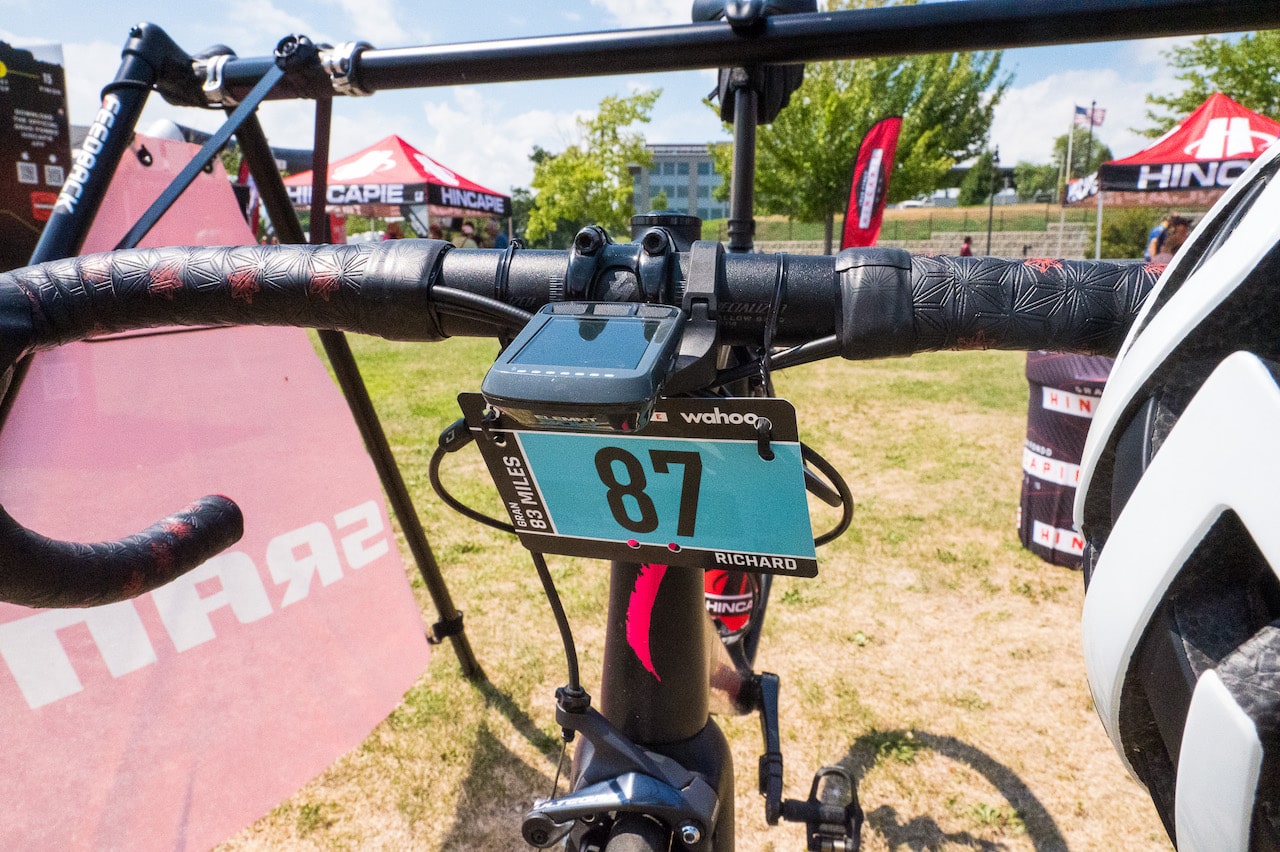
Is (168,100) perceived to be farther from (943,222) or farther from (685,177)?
(685,177)

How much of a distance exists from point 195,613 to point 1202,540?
7.23 ft

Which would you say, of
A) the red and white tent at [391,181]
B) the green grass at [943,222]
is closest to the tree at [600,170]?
the green grass at [943,222]

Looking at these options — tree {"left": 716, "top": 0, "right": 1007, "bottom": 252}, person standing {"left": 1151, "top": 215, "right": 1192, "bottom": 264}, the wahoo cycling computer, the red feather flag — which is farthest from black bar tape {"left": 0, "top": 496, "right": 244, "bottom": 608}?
tree {"left": 716, "top": 0, "right": 1007, "bottom": 252}

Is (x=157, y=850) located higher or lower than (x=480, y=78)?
lower

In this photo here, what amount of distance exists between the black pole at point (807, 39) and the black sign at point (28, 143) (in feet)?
2.28

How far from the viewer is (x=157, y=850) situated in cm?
188

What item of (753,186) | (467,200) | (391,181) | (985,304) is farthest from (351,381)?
(467,200)

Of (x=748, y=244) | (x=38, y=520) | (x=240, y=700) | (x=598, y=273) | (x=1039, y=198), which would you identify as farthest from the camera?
(x=1039, y=198)

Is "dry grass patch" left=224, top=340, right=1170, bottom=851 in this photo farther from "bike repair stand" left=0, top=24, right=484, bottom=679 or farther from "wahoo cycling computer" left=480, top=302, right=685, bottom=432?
"wahoo cycling computer" left=480, top=302, right=685, bottom=432

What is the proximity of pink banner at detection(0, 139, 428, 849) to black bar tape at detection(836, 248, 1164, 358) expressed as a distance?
181cm


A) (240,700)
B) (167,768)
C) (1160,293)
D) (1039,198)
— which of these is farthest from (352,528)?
(1039,198)

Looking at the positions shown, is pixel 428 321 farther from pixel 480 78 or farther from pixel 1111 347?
pixel 1111 347

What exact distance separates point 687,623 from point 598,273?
61cm

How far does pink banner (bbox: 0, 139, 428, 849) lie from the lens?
1707 millimetres
